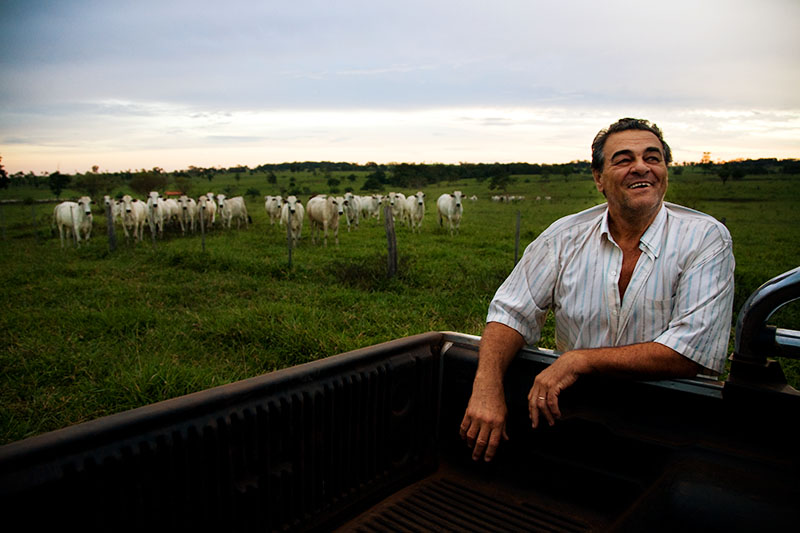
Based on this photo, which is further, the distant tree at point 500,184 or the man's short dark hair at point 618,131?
the distant tree at point 500,184

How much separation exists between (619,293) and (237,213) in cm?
2132

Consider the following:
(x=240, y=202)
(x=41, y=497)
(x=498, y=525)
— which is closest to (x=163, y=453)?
(x=41, y=497)

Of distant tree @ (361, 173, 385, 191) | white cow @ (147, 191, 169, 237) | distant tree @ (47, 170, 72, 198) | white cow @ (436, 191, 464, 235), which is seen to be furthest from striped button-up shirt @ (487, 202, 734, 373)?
distant tree @ (47, 170, 72, 198)

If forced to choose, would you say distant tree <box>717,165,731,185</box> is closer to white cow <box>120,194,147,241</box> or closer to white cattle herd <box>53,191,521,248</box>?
white cattle herd <box>53,191,521,248</box>

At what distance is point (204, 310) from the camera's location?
6.54 metres

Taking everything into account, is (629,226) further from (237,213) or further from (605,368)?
(237,213)

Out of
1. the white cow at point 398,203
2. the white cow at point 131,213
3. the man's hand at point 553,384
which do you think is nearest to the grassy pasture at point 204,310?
the white cow at point 131,213

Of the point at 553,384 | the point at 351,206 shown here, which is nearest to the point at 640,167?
the point at 553,384

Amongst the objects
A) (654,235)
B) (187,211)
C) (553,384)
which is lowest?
(187,211)

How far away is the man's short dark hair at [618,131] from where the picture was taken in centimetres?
204

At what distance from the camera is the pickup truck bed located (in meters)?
1.16

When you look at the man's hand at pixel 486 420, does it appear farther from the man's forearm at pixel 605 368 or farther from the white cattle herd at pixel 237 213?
the white cattle herd at pixel 237 213

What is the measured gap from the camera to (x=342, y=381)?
172cm

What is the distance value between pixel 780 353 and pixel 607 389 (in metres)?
0.46
